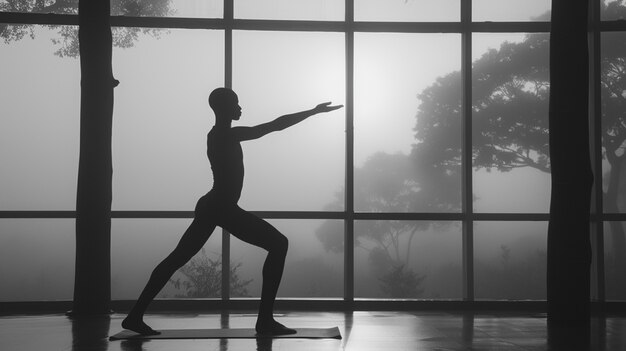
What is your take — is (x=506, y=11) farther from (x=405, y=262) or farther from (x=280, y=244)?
(x=280, y=244)

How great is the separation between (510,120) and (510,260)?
145 cm

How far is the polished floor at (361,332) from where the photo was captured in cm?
500

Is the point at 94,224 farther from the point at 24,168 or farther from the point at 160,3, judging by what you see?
the point at 160,3

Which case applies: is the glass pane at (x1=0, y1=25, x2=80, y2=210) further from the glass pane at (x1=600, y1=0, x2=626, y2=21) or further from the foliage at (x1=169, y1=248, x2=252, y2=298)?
the glass pane at (x1=600, y1=0, x2=626, y2=21)

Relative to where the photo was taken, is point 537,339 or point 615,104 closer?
point 537,339

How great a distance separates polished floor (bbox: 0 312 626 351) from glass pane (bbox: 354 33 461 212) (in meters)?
1.43

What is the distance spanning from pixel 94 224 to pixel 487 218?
3921 mm

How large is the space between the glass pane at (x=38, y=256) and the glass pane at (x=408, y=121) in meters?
3.04

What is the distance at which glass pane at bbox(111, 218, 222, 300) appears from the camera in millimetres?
8891

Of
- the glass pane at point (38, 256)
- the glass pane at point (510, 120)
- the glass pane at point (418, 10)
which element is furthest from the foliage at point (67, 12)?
the glass pane at point (510, 120)

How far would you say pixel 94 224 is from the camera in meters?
7.56

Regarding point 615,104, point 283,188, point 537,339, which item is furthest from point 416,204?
point 537,339

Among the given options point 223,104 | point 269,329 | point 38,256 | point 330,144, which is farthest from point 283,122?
point 38,256

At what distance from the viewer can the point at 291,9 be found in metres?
9.19
